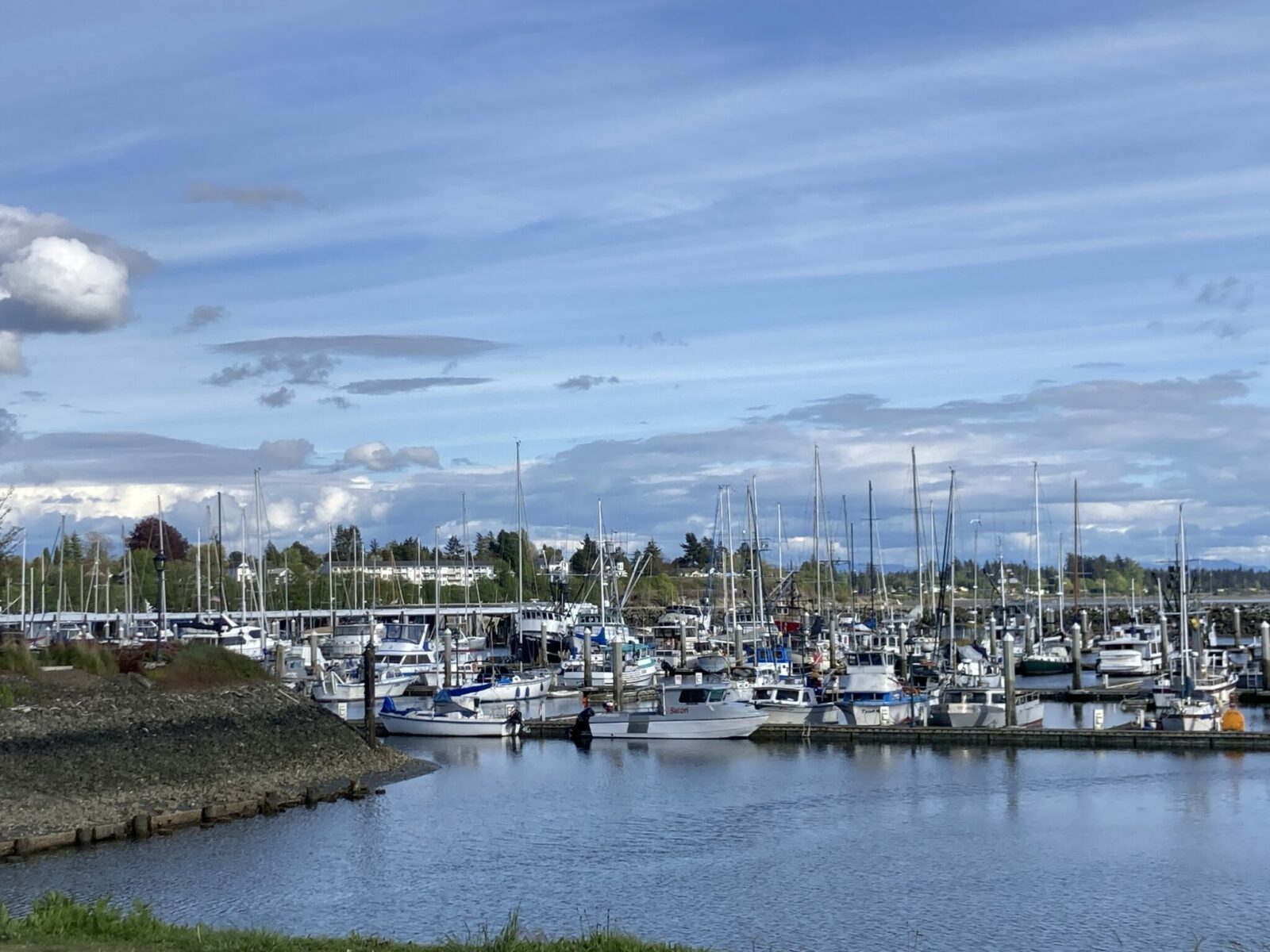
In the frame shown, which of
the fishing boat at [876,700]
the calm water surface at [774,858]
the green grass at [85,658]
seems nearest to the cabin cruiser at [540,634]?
the fishing boat at [876,700]

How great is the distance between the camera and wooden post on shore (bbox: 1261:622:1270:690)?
74.1 m

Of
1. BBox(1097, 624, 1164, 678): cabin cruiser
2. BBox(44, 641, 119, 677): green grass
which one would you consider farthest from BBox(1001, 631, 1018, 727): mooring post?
BBox(44, 641, 119, 677): green grass

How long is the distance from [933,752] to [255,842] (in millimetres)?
28703

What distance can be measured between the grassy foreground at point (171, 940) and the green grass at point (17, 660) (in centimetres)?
2735

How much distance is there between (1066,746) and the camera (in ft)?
188

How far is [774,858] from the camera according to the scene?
3956 centimetres

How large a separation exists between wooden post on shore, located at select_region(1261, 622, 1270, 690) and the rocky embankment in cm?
4458

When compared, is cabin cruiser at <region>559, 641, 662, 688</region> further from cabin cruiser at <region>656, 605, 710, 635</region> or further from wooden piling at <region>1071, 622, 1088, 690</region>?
wooden piling at <region>1071, 622, 1088, 690</region>

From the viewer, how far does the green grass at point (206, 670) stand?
168ft

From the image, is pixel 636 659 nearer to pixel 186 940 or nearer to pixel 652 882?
pixel 652 882

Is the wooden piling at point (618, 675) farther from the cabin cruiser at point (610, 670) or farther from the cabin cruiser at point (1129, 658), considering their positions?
the cabin cruiser at point (1129, 658)

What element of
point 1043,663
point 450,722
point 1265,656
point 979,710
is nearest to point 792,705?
point 979,710

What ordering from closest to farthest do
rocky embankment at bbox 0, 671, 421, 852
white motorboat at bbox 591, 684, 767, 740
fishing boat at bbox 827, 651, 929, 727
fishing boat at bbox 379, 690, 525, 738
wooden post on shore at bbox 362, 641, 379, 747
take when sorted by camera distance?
1. rocky embankment at bbox 0, 671, 421, 852
2. wooden post on shore at bbox 362, 641, 379, 747
3. fishing boat at bbox 827, 651, 929, 727
4. white motorboat at bbox 591, 684, 767, 740
5. fishing boat at bbox 379, 690, 525, 738

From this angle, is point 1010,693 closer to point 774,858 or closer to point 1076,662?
point 1076,662
